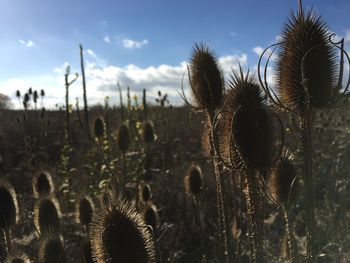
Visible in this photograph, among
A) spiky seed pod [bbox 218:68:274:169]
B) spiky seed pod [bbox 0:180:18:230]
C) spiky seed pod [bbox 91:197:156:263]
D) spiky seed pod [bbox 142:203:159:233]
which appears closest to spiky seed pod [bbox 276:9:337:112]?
spiky seed pod [bbox 218:68:274:169]

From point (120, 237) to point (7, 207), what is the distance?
2.16 m

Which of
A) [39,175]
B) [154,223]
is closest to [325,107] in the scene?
[154,223]

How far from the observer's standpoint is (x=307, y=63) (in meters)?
3.07

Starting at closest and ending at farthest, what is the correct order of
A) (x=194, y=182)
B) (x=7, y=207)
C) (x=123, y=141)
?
(x=7, y=207)
(x=194, y=182)
(x=123, y=141)

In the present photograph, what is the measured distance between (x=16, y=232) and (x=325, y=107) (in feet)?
18.1

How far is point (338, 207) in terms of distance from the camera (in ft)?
23.1

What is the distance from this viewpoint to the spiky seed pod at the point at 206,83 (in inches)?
154

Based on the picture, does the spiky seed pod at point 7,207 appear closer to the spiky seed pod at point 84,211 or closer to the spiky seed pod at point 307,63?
the spiky seed pod at point 84,211

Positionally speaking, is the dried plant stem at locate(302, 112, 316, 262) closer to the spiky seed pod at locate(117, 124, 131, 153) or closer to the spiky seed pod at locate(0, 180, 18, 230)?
the spiky seed pod at locate(0, 180, 18, 230)

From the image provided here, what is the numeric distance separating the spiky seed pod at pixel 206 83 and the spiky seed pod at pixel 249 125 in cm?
87

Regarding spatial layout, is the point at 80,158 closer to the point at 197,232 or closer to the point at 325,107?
the point at 197,232

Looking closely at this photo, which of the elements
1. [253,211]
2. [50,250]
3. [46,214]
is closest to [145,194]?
[46,214]

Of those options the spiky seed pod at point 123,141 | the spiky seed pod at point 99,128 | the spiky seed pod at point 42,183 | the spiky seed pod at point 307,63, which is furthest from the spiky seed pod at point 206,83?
the spiky seed pod at point 99,128

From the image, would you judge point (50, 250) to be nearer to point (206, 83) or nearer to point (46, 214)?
point (46, 214)
